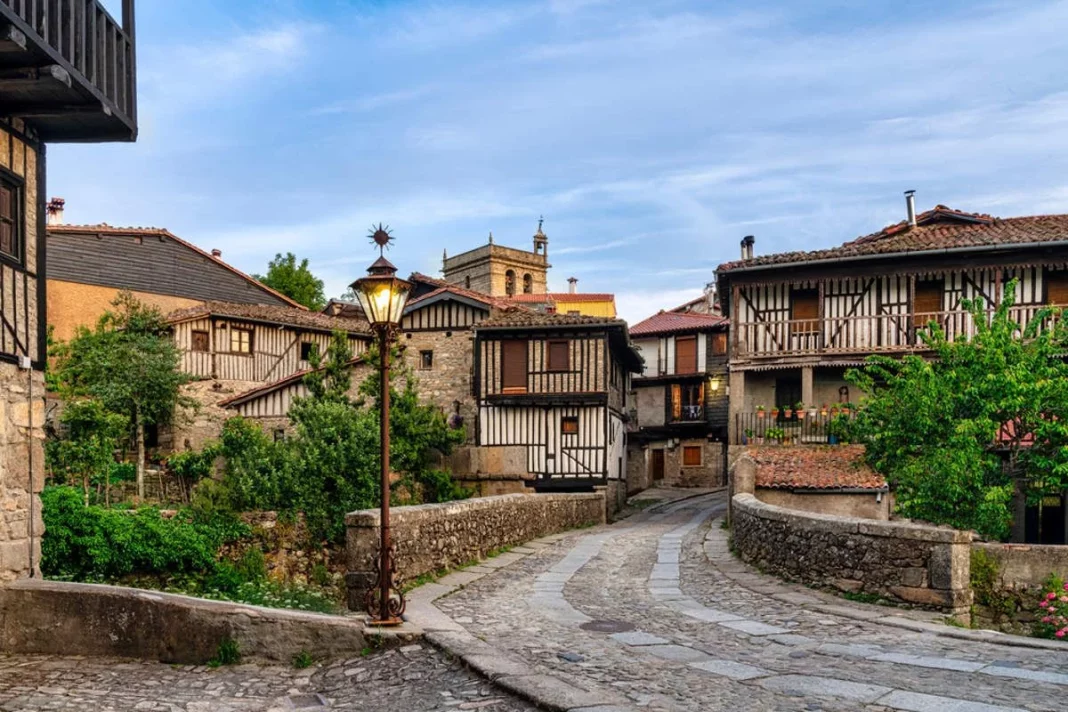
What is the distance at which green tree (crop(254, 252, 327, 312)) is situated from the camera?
4097 centimetres

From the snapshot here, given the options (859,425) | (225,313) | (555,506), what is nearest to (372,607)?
(555,506)

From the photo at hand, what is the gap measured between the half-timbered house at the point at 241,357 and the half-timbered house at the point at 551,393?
500 cm

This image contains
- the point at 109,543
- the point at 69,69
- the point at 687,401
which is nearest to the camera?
the point at 69,69

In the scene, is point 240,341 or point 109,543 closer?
point 109,543

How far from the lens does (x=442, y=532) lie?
1119cm

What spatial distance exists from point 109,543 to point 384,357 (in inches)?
333

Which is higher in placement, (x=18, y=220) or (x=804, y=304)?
(x=804, y=304)

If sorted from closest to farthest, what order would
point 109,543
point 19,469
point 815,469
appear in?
1. point 19,469
2. point 109,543
3. point 815,469

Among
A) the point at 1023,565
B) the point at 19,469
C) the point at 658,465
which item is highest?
the point at 19,469

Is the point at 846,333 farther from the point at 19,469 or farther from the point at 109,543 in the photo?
the point at 19,469

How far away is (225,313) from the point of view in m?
27.3

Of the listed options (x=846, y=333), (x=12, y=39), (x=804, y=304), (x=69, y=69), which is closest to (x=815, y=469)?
(x=846, y=333)

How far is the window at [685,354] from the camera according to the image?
37094mm

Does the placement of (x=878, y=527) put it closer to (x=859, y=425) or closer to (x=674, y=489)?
(x=859, y=425)
